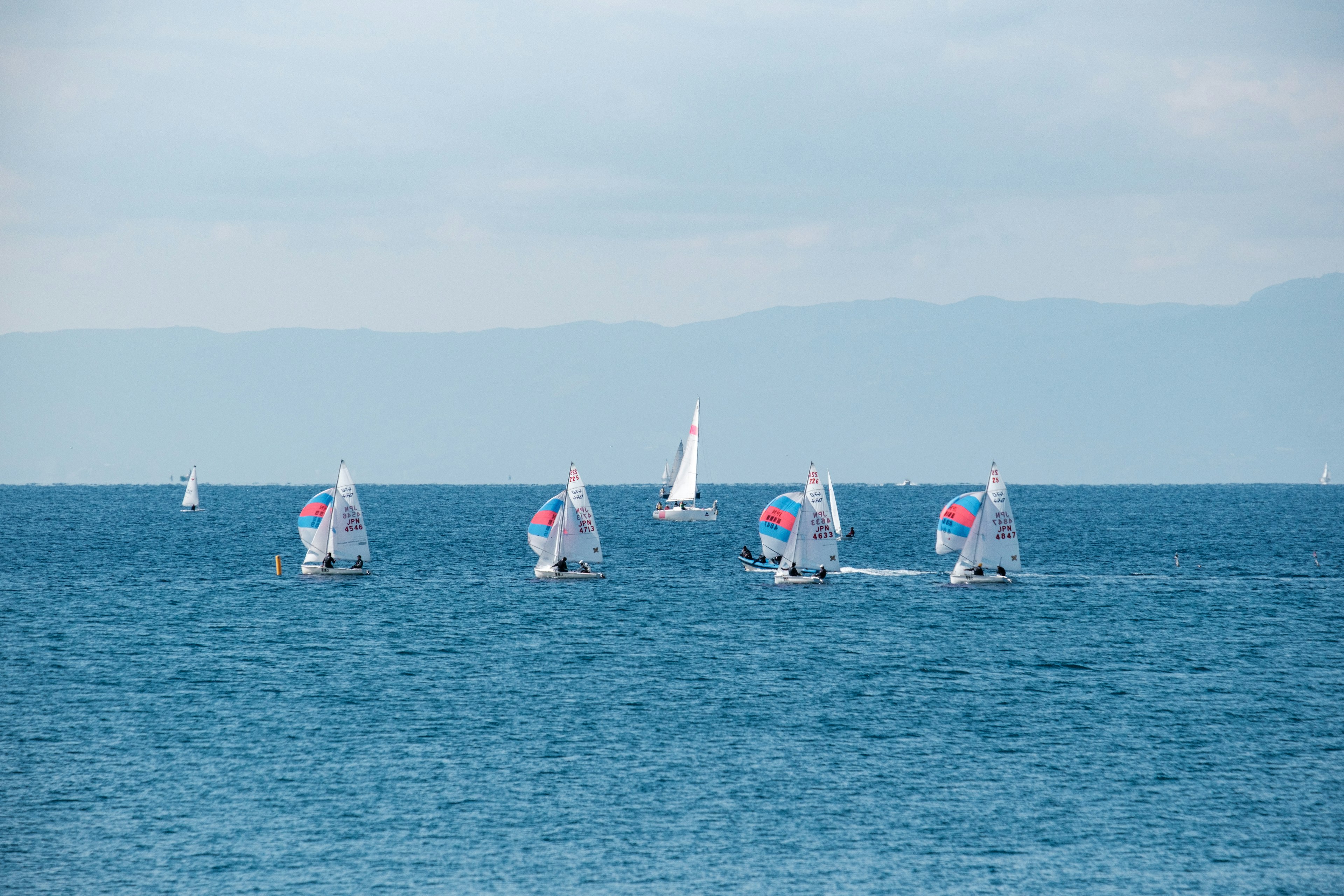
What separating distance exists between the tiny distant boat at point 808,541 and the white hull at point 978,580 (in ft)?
28.1

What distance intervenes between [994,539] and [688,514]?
287 ft

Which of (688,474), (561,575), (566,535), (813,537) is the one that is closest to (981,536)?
(813,537)

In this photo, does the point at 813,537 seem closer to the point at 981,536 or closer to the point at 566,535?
the point at 981,536

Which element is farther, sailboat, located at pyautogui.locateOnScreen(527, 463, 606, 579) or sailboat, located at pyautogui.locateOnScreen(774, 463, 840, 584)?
sailboat, located at pyautogui.locateOnScreen(527, 463, 606, 579)

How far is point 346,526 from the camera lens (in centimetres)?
10531

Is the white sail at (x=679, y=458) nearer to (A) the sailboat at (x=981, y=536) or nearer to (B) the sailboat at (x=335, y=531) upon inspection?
(B) the sailboat at (x=335, y=531)

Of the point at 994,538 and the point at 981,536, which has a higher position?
the point at 981,536

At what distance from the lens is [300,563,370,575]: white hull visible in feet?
353

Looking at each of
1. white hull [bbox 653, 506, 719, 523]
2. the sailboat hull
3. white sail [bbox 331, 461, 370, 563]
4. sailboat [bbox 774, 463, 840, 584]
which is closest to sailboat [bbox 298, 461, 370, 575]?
white sail [bbox 331, 461, 370, 563]

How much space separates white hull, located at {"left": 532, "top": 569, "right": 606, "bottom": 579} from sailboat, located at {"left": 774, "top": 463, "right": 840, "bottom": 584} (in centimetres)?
1341

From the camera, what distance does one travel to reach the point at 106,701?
62.3 m

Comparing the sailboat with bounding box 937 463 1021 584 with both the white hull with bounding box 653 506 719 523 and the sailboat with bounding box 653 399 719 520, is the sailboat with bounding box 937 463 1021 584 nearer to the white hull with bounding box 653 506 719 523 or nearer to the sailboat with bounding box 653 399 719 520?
the sailboat with bounding box 653 399 719 520

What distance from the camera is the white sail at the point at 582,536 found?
331 feet

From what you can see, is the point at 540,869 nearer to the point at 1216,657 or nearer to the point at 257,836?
the point at 257,836
